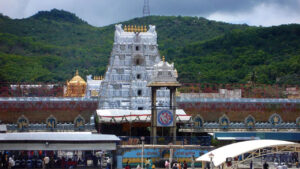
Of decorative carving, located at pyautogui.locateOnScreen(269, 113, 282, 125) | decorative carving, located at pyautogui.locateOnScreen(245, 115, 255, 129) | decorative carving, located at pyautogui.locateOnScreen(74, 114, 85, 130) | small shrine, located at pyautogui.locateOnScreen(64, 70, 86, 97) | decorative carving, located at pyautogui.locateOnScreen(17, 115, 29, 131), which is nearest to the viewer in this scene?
decorative carving, located at pyautogui.locateOnScreen(17, 115, 29, 131)

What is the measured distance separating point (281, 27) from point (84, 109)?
241 ft

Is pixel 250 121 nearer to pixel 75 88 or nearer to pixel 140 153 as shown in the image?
pixel 140 153

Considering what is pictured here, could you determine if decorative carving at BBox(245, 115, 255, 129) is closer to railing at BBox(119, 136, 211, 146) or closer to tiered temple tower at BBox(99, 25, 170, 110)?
tiered temple tower at BBox(99, 25, 170, 110)

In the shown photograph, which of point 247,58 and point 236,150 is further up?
point 247,58

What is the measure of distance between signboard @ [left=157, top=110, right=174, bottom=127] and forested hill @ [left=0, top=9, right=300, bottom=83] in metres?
57.5

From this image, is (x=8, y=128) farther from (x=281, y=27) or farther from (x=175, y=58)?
(x=281, y=27)

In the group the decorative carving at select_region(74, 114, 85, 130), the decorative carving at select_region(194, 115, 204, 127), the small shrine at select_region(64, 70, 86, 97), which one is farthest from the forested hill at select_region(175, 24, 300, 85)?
the decorative carving at select_region(74, 114, 85, 130)

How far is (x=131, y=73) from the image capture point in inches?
2312

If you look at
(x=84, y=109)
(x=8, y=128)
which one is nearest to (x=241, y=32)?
(x=84, y=109)

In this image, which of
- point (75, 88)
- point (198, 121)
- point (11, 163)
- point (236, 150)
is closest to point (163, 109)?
point (236, 150)

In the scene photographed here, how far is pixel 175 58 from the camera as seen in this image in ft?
422

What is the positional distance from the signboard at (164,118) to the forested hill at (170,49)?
189 feet

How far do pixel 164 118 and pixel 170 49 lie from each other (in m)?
90.1

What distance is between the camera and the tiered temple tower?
189ft
